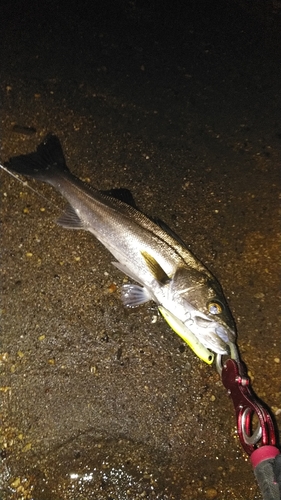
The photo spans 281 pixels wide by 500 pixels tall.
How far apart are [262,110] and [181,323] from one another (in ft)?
7.90

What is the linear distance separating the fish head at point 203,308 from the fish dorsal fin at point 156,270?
6 cm

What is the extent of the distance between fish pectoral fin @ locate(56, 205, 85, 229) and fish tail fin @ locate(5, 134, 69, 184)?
0.31 m

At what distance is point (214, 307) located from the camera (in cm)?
272

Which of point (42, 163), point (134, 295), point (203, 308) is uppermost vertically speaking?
point (42, 163)

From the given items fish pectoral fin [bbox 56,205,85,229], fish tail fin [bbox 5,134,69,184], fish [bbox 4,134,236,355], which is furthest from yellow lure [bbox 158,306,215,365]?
fish tail fin [bbox 5,134,69,184]

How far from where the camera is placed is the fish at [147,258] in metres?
2.72

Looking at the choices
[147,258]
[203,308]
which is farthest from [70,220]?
[203,308]

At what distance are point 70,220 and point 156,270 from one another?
92 centimetres

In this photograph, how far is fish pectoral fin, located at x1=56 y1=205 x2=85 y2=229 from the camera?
10.5ft

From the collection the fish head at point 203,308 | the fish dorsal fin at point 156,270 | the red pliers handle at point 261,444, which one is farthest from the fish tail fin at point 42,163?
the red pliers handle at point 261,444

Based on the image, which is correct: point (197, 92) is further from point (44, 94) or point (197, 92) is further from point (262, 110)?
point (44, 94)

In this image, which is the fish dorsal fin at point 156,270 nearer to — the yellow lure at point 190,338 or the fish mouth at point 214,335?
the yellow lure at point 190,338

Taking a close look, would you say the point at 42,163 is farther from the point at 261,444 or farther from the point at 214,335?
the point at 261,444

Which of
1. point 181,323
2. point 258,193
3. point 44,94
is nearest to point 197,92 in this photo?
point 258,193
